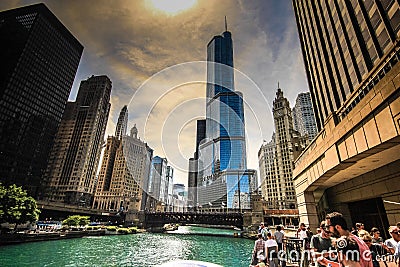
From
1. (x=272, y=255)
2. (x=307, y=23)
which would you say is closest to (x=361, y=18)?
(x=307, y=23)

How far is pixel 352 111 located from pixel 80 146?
421 feet

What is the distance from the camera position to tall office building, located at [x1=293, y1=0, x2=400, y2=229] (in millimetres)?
7902

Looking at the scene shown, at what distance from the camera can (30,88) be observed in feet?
285

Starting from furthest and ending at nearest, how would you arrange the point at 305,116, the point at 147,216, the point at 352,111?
the point at 305,116
the point at 147,216
the point at 352,111

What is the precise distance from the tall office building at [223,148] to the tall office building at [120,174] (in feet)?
134

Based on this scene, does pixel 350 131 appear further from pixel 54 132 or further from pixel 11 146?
pixel 54 132

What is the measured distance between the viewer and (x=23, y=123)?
275ft

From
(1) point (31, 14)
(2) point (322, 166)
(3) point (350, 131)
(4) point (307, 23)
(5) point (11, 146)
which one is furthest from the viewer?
(1) point (31, 14)

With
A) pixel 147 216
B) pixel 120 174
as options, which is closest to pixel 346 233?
pixel 147 216

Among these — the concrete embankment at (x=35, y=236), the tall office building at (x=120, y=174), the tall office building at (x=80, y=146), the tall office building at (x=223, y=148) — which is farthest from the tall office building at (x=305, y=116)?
the concrete embankment at (x=35, y=236)

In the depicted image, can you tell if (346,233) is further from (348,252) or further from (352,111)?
(352,111)

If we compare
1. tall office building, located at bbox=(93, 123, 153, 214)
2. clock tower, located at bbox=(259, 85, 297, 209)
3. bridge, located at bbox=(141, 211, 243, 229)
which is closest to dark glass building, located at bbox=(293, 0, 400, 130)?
bridge, located at bbox=(141, 211, 243, 229)

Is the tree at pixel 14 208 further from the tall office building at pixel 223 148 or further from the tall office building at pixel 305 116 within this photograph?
the tall office building at pixel 305 116

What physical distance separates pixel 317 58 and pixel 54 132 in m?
112
